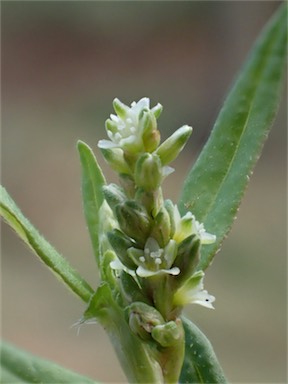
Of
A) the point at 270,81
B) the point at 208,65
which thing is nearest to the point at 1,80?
the point at 208,65

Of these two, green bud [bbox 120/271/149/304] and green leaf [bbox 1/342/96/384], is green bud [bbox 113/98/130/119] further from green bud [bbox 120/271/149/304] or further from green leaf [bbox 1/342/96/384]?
green leaf [bbox 1/342/96/384]

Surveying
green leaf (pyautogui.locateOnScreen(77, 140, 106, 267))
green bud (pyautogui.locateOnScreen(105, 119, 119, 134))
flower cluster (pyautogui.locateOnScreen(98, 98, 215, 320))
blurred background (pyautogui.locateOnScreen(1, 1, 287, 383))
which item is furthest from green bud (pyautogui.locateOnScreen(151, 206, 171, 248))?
blurred background (pyautogui.locateOnScreen(1, 1, 287, 383))

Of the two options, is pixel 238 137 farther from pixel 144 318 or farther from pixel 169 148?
pixel 144 318

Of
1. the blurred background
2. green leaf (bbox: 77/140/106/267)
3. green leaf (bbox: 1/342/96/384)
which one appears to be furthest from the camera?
the blurred background

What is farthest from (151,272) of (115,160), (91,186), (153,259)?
(91,186)

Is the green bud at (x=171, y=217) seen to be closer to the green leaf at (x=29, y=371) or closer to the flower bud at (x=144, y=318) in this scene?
the flower bud at (x=144, y=318)

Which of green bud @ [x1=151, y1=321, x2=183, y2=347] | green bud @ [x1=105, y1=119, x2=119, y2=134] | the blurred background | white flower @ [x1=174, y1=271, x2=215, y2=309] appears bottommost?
green bud @ [x1=151, y1=321, x2=183, y2=347]

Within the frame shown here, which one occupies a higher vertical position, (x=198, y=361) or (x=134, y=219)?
(x=134, y=219)
